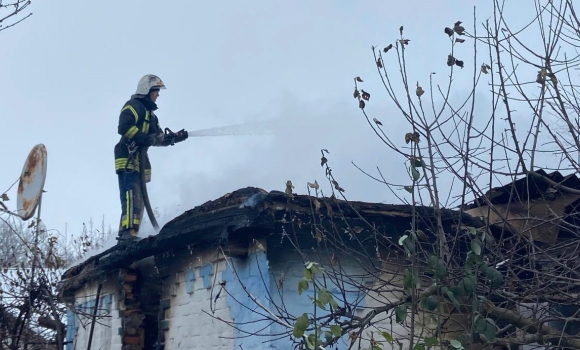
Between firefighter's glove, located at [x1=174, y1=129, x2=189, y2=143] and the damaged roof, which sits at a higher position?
firefighter's glove, located at [x1=174, y1=129, x2=189, y2=143]

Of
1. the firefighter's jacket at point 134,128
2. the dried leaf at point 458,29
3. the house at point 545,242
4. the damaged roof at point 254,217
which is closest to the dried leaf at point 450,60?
the dried leaf at point 458,29

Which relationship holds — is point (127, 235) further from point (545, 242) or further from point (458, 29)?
point (458, 29)

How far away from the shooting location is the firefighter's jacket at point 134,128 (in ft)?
31.0

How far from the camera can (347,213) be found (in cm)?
663

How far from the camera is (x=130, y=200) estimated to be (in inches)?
377

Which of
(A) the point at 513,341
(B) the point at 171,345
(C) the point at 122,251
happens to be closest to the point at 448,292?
(A) the point at 513,341

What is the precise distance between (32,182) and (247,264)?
371 cm

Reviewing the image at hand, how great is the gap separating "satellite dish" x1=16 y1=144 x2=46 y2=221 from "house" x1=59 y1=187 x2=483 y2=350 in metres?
1.21

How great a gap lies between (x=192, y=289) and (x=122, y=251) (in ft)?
4.12

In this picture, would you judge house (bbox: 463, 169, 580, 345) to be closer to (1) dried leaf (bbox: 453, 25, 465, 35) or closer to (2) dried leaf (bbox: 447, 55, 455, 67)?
(2) dried leaf (bbox: 447, 55, 455, 67)

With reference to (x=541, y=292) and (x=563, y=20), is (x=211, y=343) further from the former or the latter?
(x=563, y=20)

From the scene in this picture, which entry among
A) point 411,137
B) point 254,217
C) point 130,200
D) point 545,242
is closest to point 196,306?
point 254,217

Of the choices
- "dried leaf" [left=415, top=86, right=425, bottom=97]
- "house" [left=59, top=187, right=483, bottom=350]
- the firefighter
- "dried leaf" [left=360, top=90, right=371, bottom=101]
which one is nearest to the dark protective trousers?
the firefighter

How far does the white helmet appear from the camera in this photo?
9758 millimetres
